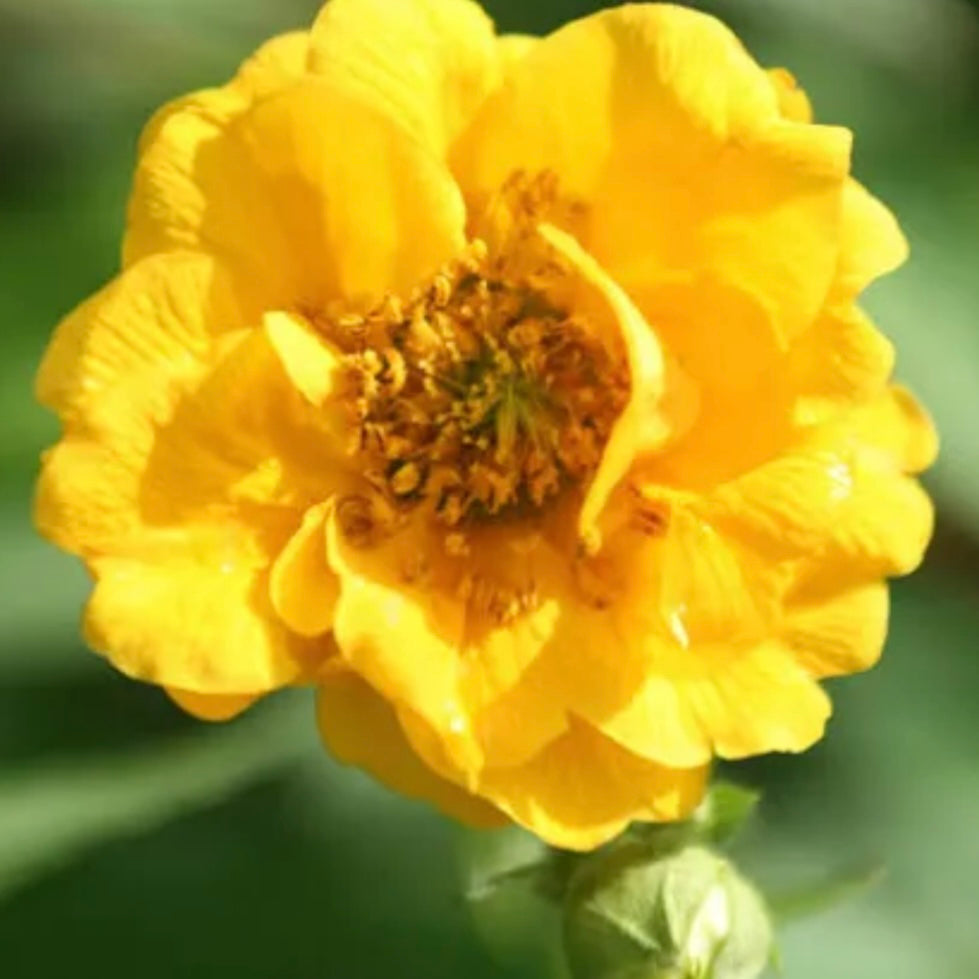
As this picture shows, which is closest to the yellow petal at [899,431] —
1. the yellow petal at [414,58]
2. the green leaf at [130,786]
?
the yellow petal at [414,58]

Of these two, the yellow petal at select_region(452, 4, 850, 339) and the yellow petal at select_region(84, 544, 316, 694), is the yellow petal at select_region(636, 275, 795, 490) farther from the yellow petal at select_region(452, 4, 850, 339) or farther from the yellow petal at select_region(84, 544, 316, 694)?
the yellow petal at select_region(84, 544, 316, 694)

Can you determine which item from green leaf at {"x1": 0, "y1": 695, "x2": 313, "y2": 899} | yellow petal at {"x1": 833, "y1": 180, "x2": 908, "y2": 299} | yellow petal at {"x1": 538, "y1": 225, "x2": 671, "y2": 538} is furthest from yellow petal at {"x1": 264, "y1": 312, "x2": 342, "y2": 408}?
green leaf at {"x1": 0, "y1": 695, "x2": 313, "y2": 899}

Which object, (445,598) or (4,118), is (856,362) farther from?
(4,118)

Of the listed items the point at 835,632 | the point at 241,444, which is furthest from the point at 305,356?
the point at 835,632

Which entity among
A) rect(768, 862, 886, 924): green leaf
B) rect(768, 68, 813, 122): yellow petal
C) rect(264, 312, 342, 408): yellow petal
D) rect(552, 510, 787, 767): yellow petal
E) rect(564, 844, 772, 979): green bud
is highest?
rect(768, 68, 813, 122): yellow petal

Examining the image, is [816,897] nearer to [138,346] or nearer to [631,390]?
[631,390]

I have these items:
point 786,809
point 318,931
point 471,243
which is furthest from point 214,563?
point 786,809

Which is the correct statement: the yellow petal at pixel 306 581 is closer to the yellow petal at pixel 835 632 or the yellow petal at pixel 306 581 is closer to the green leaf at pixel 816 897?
the yellow petal at pixel 835 632

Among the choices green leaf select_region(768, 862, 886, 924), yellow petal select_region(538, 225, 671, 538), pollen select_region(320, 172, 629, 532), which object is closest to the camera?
yellow petal select_region(538, 225, 671, 538)
